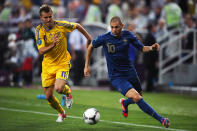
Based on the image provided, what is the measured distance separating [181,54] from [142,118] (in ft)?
30.9

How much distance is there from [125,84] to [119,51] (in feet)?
2.42

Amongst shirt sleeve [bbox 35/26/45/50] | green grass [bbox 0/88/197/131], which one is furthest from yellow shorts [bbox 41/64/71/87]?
green grass [bbox 0/88/197/131]

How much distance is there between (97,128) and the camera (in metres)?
9.48

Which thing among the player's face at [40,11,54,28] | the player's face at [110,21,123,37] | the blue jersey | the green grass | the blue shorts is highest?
the player's face at [40,11,54,28]

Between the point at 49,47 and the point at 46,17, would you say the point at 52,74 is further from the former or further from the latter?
the point at 46,17

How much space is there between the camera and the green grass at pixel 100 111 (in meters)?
9.70

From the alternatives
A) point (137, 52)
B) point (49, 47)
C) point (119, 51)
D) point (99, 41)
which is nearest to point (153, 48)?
point (119, 51)

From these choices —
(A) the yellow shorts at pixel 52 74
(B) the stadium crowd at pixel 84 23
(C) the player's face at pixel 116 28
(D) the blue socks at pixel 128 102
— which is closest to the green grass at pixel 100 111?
(D) the blue socks at pixel 128 102

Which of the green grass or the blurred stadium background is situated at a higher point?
the blurred stadium background

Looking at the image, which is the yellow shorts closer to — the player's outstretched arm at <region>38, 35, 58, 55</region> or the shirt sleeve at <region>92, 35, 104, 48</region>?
the player's outstretched arm at <region>38, 35, 58, 55</region>

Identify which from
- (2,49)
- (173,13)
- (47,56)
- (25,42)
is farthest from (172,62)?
(47,56)

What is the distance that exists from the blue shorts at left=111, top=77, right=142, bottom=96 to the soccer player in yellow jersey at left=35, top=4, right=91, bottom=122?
1.19 metres

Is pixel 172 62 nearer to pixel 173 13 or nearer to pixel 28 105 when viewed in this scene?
pixel 173 13

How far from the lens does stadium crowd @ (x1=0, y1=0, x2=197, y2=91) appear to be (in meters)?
19.8
